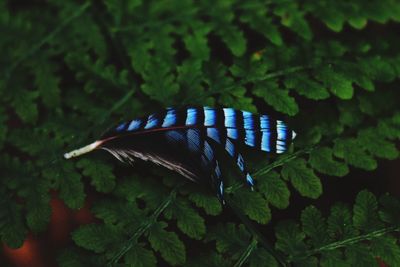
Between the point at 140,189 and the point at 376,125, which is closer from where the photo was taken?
the point at 140,189

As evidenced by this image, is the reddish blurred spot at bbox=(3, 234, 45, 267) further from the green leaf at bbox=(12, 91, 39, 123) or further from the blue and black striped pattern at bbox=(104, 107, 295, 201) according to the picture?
the blue and black striped pattern at bbox=(104, 107, 295, 201)

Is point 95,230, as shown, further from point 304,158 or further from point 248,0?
point 248,0

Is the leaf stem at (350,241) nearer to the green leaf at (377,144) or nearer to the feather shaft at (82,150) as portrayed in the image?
the green leaf at (377,144)

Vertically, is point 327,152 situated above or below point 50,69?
below

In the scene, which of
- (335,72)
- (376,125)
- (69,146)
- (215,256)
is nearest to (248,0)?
(335,72)

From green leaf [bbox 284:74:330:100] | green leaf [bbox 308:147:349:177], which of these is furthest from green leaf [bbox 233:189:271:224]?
green leaf [bbox 284:74:330:100]

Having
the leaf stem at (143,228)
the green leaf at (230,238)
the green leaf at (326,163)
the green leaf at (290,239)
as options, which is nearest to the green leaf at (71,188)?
the leaf stem at (143,228)
